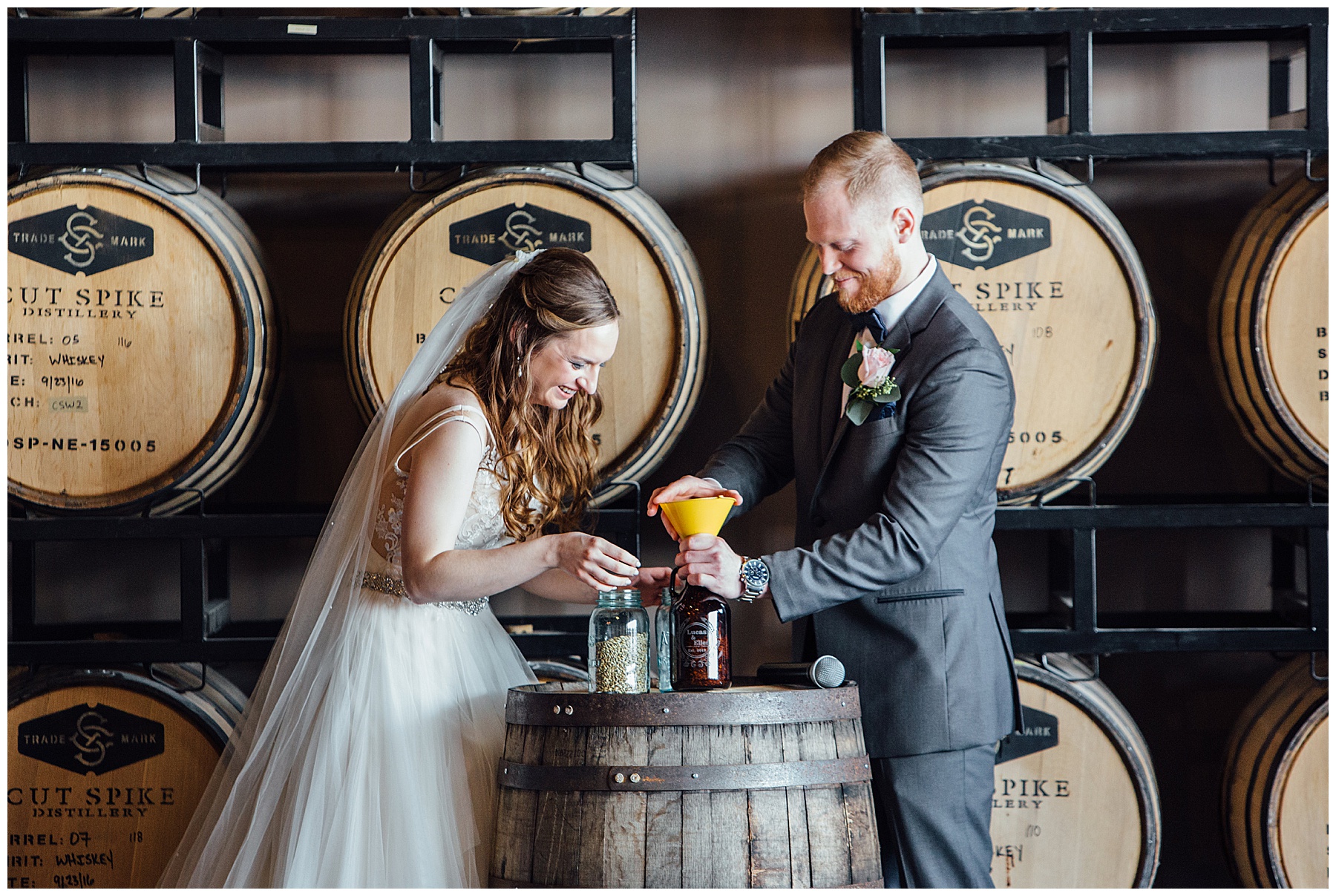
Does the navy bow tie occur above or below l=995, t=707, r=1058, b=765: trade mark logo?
above

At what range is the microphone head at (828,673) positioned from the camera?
1.77 metres

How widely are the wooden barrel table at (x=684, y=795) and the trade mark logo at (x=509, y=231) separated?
1107 millimetres

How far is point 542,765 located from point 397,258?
1.25 m

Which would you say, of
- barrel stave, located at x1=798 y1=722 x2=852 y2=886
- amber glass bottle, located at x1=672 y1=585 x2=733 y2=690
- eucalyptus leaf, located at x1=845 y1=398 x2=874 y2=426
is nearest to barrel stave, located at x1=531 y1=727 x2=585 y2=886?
amber glass bottle, located at x1=672 y1=585 x2=733 y2=690

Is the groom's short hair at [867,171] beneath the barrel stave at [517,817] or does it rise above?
above

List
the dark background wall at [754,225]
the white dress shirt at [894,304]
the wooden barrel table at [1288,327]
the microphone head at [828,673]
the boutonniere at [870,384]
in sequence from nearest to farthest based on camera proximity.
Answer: the microphone head at [828,673] → the boutonniere at [870,384] → the white dress shirt at [894,304] → the wooden barrel table at [1288,327] → the dark background wall at [754,225]

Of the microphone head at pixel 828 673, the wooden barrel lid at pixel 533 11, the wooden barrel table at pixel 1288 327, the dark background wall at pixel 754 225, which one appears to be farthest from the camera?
the dark background wall at pixel 754 225

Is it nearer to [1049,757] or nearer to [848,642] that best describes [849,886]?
[848,642]

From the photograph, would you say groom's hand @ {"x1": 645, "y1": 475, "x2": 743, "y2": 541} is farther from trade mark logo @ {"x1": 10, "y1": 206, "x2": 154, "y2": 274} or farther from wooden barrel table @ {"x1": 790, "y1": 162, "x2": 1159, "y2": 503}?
trade mark logo @ {"x1": 10, "y1": 206, "x2": 154, "y2": 274}

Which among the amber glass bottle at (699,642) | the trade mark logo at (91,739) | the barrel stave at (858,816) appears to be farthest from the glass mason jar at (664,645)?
the trade mark logo at (91,739)

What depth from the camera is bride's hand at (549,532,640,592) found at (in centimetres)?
184

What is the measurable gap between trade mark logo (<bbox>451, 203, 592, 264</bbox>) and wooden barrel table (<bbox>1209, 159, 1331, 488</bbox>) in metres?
1.46

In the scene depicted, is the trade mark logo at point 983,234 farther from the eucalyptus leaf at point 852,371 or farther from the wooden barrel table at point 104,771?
the wooden barrel table at point 104,771

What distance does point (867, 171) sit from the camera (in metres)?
2.08
